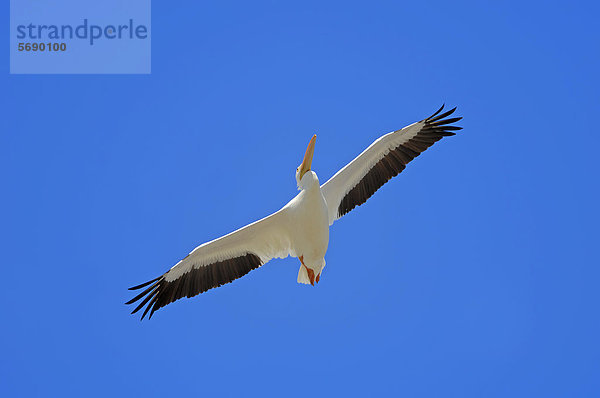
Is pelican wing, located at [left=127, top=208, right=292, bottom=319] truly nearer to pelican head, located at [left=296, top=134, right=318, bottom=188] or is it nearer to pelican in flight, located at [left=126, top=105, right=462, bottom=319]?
pelican in flight, located at [left=126, top=105, right=462, bottom=319]

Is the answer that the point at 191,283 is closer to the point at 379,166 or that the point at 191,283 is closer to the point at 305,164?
the point at 305,164

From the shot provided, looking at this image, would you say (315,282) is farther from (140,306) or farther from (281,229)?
(140,306)

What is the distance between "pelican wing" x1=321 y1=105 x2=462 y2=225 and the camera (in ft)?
36.4

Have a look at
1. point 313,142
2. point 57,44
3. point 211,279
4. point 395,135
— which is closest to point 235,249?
point 211,279

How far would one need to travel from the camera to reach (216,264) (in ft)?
35.1

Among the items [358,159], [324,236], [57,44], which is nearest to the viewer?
[324,236]

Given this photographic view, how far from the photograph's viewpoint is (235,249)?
35.3ft

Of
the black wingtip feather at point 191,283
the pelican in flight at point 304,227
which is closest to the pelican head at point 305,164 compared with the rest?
the pelican in flight at point 304,227

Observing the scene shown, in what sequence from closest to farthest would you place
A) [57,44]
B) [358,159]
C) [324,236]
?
1. [324,236]
2. [358,159]
3. [57,44]

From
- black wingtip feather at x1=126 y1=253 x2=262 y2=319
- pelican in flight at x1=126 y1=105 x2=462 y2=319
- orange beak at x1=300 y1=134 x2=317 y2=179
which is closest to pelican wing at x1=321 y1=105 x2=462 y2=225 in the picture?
pelican in flight at x1=126 y1=105 x2=462 y2=319

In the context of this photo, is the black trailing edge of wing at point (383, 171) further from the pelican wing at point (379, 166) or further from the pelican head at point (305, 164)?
the pelican head at point (305, 164)

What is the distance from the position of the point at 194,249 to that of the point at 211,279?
584 millimetres

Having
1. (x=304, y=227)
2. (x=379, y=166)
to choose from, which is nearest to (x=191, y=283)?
(x=304, y=227)

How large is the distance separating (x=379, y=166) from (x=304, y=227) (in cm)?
186
